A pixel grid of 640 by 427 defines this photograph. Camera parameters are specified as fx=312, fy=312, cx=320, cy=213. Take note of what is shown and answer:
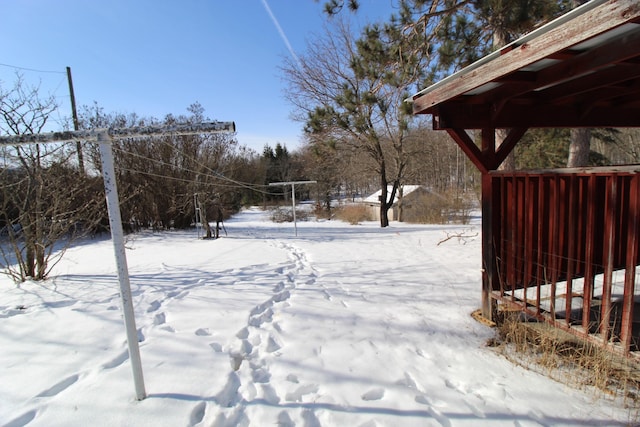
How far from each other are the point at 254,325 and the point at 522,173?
108 inches

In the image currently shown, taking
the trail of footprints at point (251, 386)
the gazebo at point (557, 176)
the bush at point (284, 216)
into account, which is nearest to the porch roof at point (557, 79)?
the gazebo at point (557, 176)

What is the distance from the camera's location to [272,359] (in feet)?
7.67

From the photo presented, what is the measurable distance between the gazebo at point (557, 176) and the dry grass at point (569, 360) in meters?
0.16

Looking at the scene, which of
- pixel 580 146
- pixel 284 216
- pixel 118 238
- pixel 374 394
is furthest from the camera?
pixel 284 216

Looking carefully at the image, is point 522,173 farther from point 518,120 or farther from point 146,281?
point 146,281

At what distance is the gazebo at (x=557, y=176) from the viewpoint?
1.79m

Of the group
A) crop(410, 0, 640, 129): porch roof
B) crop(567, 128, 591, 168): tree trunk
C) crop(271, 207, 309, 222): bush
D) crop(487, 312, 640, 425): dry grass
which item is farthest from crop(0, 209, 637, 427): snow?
crop(271, 207, 309, 222): bush

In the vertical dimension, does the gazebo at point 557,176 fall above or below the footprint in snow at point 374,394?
above

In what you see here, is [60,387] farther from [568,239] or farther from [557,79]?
[557,79]

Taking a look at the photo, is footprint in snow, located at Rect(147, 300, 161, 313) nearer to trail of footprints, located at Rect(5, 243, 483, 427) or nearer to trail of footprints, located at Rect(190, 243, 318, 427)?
trail of footprints, located at Rect(5, 243, 483, 427)

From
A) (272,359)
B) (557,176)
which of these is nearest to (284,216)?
(272,359)

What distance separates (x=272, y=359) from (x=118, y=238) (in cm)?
138

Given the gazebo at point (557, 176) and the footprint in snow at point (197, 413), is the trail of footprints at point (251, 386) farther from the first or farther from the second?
the gazebo at point (557, 176)

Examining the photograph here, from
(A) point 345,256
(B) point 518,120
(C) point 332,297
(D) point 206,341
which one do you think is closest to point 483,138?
(B) point 518,120
